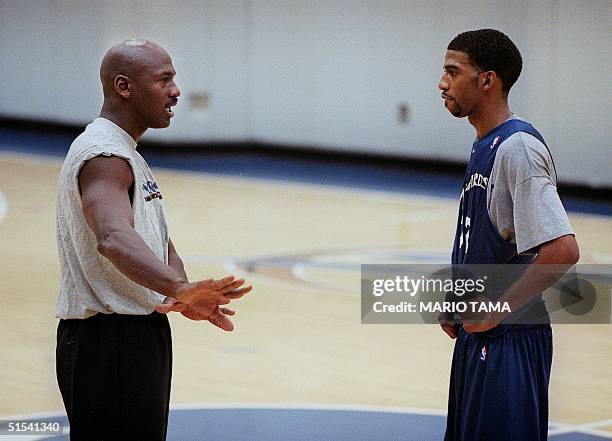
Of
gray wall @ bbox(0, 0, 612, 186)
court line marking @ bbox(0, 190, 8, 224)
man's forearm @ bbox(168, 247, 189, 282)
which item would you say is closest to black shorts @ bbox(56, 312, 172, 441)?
man's forearm @ bbox(168, 247, 189, 282)

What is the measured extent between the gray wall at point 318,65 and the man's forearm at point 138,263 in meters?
13.1

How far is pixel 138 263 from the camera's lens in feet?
11.1

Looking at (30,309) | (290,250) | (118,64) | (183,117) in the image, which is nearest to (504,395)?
(118,64)

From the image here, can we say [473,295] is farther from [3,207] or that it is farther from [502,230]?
[3,207]

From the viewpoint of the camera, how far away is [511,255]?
3.83 meters

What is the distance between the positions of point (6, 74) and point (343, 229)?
408 inches

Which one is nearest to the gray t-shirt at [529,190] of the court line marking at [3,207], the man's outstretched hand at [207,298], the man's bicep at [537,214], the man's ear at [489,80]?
the man's bicep at [537,214]

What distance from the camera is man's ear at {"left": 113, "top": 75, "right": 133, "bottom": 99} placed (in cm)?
369

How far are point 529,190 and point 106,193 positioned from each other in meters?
1.25

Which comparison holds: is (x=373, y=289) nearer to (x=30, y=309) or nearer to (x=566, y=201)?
(x=30, y=309)

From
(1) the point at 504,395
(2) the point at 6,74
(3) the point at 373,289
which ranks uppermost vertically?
(2) the point at 6,74

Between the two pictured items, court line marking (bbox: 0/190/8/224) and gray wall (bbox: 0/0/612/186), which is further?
gray wall (bbox: 0/0/612/186)

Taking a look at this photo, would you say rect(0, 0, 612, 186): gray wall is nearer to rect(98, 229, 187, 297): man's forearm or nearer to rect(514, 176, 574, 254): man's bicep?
rect(514, 176, 574, 254): man's bicep

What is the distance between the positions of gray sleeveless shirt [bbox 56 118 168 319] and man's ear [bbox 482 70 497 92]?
1094 mm
